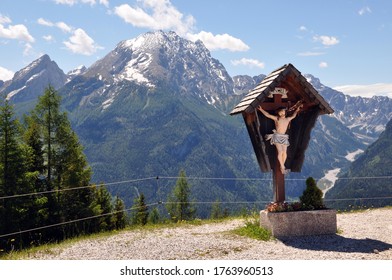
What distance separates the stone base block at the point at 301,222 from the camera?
14.1 meters

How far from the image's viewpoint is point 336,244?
12758 mm

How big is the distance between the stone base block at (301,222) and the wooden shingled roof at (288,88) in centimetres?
383

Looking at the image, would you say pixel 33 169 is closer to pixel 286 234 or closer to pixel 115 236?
pixel 115 236

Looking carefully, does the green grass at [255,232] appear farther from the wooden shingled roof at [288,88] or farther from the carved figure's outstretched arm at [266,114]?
the wooden shingled roof at [288,88]

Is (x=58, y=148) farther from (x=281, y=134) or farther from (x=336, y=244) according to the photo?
(x=336, y=244)

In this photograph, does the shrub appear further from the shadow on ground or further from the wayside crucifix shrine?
the shadow on ground

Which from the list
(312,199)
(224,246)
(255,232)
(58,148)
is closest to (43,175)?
(58,148)

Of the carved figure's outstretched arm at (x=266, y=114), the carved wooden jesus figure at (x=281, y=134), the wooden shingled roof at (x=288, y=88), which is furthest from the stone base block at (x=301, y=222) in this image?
the wooden shingled roof at (x=288, y=88)

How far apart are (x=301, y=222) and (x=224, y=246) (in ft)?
11.1

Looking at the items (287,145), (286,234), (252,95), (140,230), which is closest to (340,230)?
(286,234)

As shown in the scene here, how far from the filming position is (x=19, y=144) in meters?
27.9

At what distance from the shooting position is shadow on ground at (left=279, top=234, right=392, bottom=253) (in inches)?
473

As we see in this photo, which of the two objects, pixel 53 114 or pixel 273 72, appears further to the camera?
pixel 53 114
